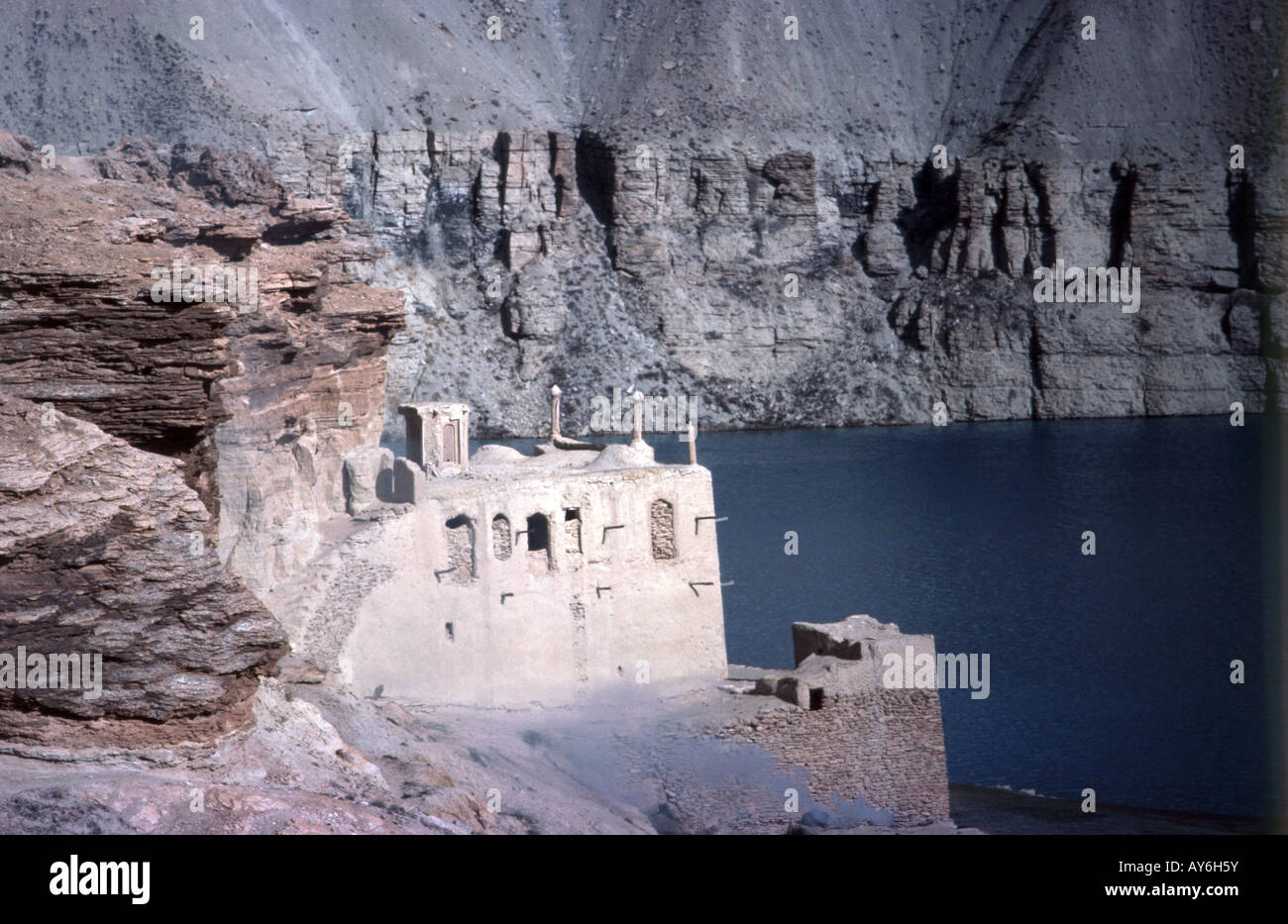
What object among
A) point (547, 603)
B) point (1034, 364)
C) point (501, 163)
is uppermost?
point (501, 163)

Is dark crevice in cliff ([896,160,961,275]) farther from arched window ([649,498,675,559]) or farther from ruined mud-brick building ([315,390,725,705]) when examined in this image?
arched window ([649,498,675,559])

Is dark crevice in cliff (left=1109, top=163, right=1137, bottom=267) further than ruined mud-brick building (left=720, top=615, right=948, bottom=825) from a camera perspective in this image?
Yes

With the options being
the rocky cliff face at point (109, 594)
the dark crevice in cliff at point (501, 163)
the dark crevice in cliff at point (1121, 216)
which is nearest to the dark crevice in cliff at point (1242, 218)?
A: the dark crevice in cliff at point (1121, 216)

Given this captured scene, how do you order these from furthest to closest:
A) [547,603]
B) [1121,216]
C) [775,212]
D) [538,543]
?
[775,212], [1121,216], [538,543], [547,603]

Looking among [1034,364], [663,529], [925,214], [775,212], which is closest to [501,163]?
[775,212]

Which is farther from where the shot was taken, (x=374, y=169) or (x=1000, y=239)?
(x=1000, y=239)

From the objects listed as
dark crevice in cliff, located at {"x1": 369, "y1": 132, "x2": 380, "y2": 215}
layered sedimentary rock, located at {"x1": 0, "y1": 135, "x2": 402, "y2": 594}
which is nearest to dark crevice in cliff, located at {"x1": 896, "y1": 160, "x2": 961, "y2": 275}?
dark crevice in cliff, located at {"x1": 369, "y1": 132, "x2": 380, "y2": 215}

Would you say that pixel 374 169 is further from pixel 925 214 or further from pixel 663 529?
pixel 663 529

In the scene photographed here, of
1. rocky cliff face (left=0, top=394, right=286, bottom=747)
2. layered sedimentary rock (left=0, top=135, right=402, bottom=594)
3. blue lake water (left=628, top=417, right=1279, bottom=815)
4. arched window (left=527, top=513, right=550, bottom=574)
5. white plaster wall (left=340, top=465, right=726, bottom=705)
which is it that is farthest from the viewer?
blue lake water (left=628, top=417, right=1279, bottom=815)
